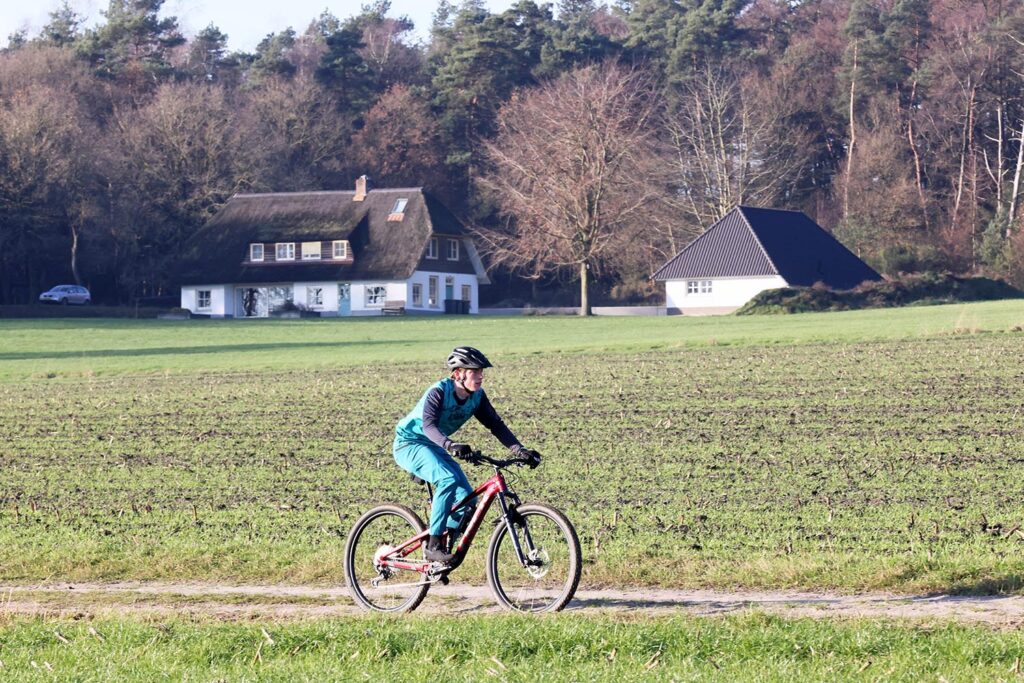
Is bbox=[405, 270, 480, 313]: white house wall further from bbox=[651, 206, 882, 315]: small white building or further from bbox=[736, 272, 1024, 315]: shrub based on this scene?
bbox=[736, 272, 1024, 315]: shrub

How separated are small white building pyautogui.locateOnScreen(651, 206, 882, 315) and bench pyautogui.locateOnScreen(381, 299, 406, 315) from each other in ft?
47.9

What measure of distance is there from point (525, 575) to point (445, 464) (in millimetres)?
990

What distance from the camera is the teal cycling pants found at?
10734 millimetres

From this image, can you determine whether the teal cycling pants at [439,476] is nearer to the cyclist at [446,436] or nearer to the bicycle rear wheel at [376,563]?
the cyclist at [446,436]

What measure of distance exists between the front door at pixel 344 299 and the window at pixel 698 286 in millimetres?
19993

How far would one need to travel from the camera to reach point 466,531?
10.8 meters

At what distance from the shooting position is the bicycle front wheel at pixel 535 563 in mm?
10398

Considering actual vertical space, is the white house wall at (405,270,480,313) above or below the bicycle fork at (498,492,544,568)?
above

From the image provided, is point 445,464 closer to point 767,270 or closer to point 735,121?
point 767,270

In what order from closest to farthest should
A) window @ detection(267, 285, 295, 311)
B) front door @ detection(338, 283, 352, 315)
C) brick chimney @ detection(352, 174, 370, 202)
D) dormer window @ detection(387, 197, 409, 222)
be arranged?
1. front door @ detection(338, 283, 352, 315)
2. window @ detection(267, 285, 295, 311)
3. dormer window @ detection(387, 197, 409, 222)
4. brick chimney @ detection(352, 174, 370, 202)

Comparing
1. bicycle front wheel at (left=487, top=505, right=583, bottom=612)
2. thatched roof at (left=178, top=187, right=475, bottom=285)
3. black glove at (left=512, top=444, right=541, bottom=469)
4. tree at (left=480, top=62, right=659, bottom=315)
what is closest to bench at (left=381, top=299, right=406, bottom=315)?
thatched roof at (left=178, top=187, right=475, bottom=285)

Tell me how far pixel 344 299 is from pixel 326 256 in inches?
137

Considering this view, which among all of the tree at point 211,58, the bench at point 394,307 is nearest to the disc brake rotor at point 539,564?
the bench at point 394,307

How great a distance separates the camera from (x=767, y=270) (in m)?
80.7
